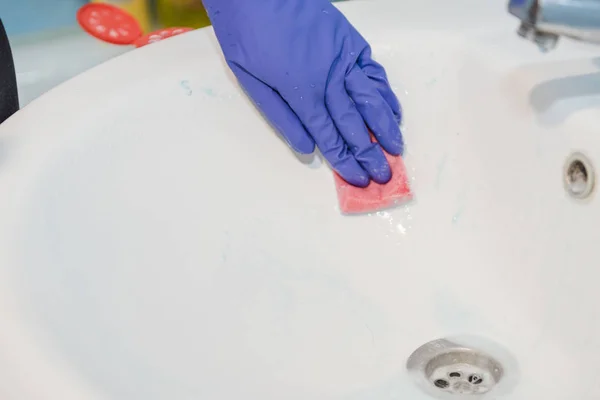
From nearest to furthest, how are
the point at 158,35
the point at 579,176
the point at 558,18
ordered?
the point at 558,18, the point at 579,176, the point at 158,35

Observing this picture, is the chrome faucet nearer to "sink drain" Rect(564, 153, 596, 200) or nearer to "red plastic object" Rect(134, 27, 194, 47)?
"sink drain" Rect(564, 153, 596, 200)

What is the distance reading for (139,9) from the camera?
0.79 metres

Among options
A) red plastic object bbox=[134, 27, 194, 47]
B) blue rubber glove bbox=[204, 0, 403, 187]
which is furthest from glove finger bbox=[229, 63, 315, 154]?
red plastic object bbox=[134, 27, 194, 47]

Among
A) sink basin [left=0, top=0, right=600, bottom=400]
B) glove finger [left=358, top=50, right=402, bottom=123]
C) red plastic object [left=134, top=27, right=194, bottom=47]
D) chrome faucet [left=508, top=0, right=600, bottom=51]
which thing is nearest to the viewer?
chrome faucet [left=508, top=0, right=600, bottom=51]

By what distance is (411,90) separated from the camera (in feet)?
1.96

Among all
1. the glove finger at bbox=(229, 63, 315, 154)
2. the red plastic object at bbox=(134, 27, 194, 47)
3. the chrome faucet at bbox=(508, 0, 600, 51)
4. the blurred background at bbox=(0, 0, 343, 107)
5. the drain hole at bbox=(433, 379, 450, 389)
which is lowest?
the drain hole at bbox=(433, 379, 450, 389)

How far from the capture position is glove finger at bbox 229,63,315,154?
569 millimetres

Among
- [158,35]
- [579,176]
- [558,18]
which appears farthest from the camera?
[158,35]

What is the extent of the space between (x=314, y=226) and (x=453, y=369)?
0.16 meters

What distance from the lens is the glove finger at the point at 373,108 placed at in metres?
0.56

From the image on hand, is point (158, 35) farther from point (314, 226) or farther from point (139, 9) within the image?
point (314, 226)

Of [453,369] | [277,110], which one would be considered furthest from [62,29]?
[453,369]

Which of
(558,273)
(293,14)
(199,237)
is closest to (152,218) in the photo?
(199,237)

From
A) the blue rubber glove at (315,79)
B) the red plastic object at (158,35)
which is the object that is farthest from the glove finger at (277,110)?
the red plastic object at (158,35)
